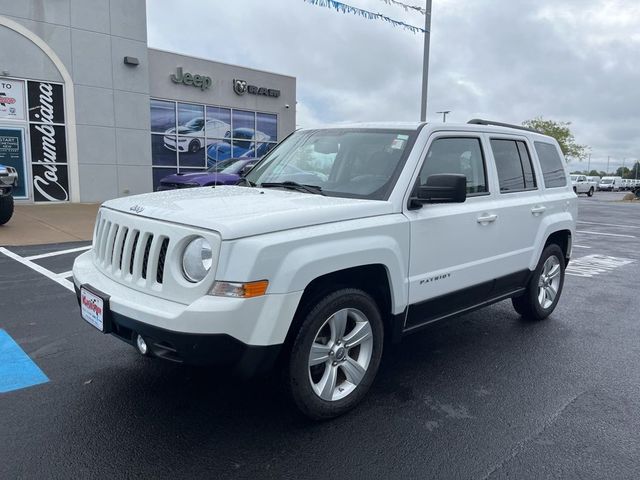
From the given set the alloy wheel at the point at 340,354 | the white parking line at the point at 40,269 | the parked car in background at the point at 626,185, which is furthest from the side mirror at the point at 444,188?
the parked car in background at the point at 626,185

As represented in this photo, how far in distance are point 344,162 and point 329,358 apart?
150 cm

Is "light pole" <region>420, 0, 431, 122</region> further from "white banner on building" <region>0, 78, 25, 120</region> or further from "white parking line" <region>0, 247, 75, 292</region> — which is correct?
"white banner on building" <region>0, 78, 25, 120</region>

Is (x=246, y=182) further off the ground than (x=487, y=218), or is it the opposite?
(x=246, y=182)

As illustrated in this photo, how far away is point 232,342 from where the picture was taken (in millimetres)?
2594

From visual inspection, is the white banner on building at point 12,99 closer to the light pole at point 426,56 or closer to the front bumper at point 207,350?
the light pole at point 426,56

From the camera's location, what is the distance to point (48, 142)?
Answer: 16391 mm

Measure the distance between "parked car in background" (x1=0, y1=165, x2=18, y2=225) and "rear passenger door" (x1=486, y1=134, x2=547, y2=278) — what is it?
9089mm

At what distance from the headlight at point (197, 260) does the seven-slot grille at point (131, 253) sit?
5.7 inches

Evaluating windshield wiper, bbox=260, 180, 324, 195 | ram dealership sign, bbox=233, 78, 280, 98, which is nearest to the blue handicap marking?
windshield wiper, bbox=260, 180, 324, 195

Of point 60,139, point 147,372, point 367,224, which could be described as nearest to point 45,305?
point 147,372

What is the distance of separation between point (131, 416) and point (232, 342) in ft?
3.45

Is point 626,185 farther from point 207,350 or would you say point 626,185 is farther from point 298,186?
point 207,350

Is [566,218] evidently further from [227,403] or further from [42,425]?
[42,425]

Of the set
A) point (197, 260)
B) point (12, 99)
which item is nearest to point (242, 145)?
point (12, 99)
